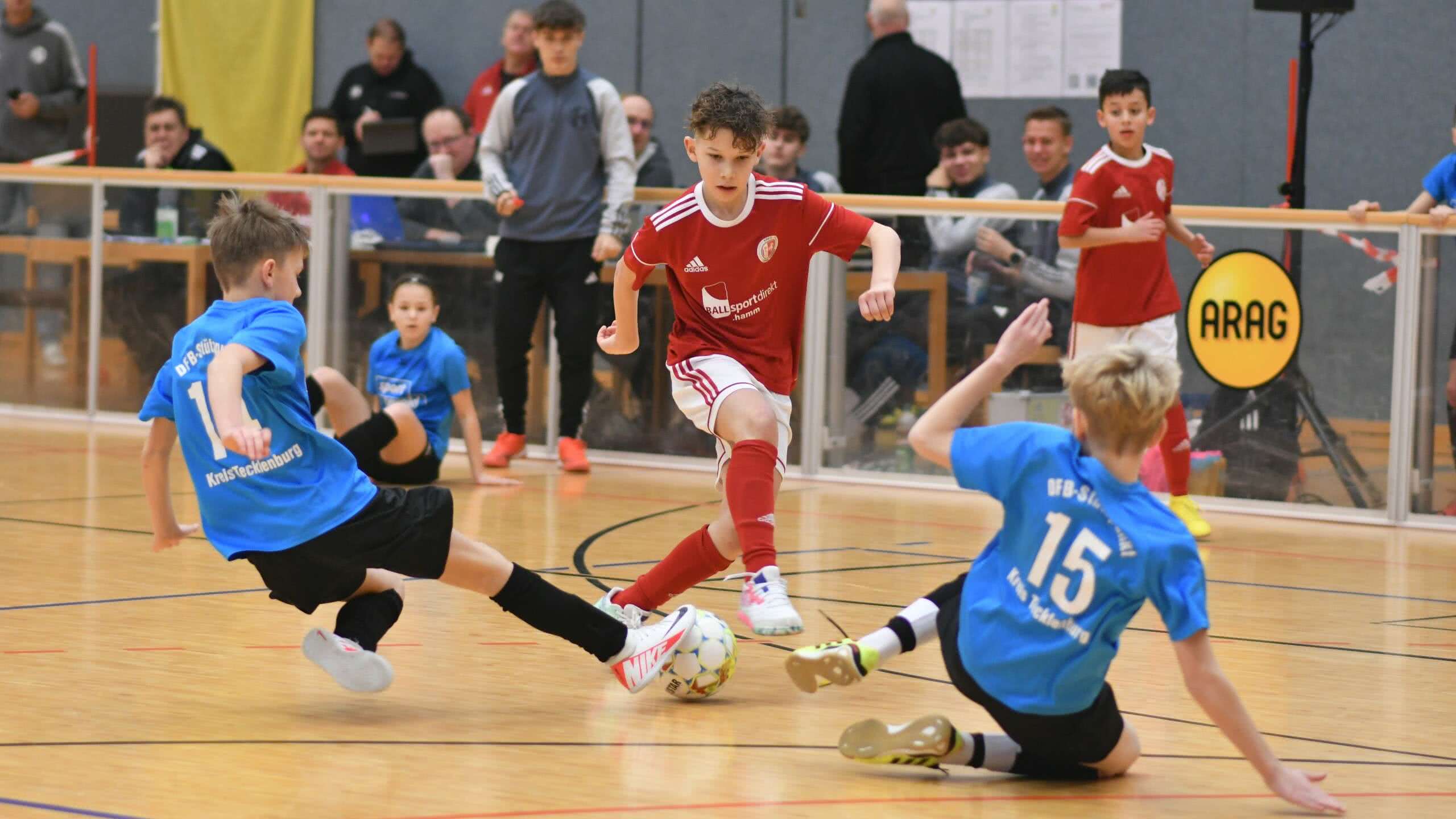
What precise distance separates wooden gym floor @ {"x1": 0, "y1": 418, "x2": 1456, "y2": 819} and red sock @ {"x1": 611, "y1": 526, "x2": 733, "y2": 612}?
0.20 metres

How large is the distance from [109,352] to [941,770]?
23.2 feet

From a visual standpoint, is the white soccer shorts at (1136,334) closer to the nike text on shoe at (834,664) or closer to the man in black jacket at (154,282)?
the nike text on shoe at (834,664)

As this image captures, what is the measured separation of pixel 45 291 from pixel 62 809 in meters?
7.08

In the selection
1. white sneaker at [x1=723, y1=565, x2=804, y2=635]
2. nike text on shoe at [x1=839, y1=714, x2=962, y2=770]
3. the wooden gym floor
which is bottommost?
the wooden gym floor

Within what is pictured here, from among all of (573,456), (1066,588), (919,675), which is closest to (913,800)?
(1066,588)

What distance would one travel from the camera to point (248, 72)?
13852 mm

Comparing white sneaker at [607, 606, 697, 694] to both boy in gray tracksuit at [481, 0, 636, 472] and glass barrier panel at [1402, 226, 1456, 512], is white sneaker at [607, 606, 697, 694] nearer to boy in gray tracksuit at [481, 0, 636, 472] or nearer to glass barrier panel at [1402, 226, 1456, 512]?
boy in gray tracksuit at [481, 0, 636, 472]

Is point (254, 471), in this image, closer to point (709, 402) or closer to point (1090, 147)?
point (709, 402)

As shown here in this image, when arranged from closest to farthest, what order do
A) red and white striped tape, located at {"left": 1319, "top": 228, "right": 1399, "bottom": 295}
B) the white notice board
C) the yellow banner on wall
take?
red and white striped tape, located at {"left": 1319, "top": 228, "right": 1399, "bottom": 295} < the white notice board < the yellow banner on wall

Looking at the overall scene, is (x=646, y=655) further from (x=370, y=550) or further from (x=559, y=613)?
(x=370, y=550)

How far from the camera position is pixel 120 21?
1473 cm

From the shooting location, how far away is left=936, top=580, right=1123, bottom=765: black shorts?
318 cm

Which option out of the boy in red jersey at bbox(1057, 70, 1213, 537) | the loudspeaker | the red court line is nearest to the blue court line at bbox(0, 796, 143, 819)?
the red court line

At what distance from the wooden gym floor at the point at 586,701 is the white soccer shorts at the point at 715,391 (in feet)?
1.84
